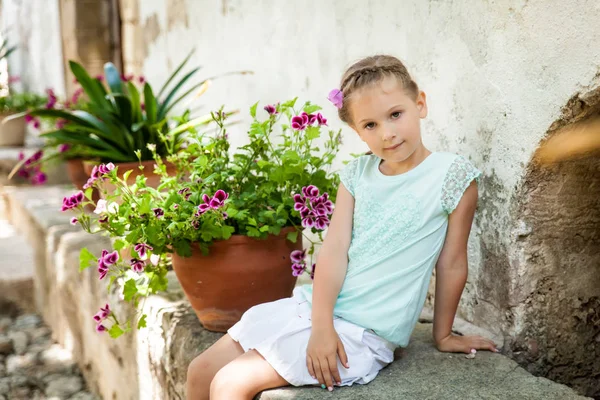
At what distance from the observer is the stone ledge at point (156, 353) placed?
1531 mm

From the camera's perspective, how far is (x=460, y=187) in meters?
1.59

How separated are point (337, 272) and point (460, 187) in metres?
0.36

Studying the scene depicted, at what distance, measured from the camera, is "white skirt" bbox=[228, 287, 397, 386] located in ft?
5.14

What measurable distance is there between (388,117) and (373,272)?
14.8 inches

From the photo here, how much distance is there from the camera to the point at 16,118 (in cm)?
667

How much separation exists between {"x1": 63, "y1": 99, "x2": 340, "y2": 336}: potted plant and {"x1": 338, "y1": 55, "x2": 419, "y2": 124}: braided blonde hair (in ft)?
1.13

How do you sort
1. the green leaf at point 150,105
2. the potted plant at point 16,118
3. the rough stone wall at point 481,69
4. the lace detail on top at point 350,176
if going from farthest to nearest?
the potted plant at point 16,118, the green leaf at point 150,105, the lace detail on top at point 350,176, the rough stone wall at point 481,69

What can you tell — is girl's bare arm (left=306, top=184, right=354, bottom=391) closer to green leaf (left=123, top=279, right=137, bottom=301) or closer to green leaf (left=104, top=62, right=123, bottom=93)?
green leaf (left=123, top=279, right=137, bottom=301)

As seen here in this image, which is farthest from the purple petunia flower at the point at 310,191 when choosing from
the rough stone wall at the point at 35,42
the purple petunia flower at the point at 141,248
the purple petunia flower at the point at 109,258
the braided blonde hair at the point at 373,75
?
the rough stone wall at the point at 35,42

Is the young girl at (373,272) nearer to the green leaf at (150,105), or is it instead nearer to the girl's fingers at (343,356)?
the girl's fingers at (343,356)

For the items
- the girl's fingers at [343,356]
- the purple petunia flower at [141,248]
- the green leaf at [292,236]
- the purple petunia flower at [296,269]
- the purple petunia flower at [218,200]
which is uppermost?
the purple petunia flower at [218,200]


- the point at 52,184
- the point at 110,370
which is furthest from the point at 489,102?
the point at 52,184

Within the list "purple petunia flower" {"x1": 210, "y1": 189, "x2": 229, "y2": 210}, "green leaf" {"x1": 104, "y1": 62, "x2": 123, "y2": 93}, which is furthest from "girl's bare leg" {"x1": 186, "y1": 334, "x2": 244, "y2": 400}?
"green leaf" {"x1": 104, "y1": 62, "x2": 123, "y2": 93}

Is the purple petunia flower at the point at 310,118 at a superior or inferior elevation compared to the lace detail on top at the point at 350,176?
superior
